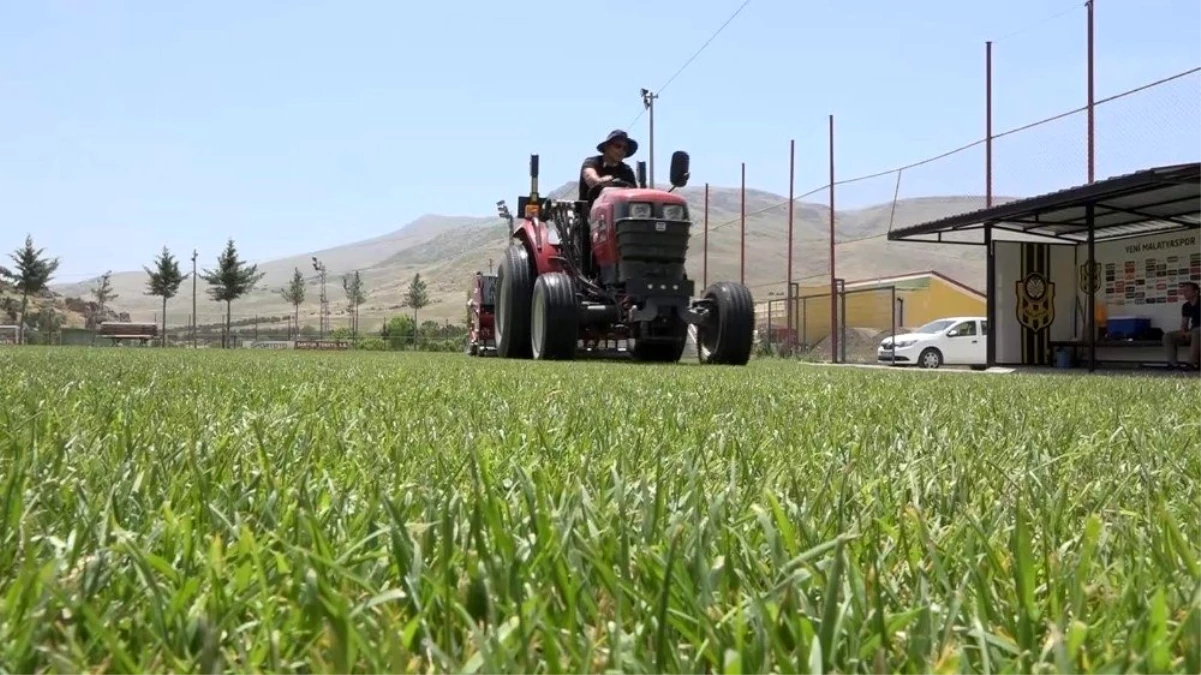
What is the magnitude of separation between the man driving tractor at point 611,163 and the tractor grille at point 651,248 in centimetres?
119

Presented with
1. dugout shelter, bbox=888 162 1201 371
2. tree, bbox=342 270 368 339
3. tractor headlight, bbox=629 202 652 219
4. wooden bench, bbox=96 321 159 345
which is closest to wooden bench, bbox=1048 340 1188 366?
dugout shelter, bbox=888 162 1201 371

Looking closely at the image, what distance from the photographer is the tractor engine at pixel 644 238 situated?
33.3 feet

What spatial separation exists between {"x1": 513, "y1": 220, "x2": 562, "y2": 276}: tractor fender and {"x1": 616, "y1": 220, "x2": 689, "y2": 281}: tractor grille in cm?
152

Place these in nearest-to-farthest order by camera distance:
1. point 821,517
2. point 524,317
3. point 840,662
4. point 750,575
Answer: point 840,662
point 750,575
point 821,517
point 524,317

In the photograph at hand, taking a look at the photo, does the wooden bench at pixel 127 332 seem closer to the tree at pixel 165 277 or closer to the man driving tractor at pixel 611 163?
the tree at pixel 165 277

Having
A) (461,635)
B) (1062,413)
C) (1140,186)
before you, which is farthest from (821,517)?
(1140,186)

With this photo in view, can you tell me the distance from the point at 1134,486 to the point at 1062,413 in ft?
5.75

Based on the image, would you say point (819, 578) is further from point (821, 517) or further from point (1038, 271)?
point (1038, 271)

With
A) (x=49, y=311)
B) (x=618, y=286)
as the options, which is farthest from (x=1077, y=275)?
(x=49, y=311)

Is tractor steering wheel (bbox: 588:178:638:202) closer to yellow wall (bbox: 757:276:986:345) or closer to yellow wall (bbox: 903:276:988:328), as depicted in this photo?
yellow wall (bbox: 757:276:986:345)

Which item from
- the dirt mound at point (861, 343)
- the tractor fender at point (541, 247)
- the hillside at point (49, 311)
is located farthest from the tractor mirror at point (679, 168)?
the hillside at point (49, 311)

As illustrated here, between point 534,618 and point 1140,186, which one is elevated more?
point 1140,186

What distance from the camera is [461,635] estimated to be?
32.3 inches

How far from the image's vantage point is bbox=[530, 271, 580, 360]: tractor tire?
1035 centimetres
